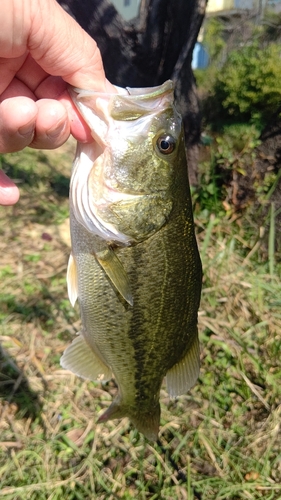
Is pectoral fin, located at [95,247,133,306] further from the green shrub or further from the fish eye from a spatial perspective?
the green shrub

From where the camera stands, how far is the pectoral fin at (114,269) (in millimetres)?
1480

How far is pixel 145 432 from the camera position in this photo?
1791mm

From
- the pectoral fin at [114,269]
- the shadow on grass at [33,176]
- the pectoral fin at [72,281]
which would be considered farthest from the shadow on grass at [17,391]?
the shadow on grass at [33,176]

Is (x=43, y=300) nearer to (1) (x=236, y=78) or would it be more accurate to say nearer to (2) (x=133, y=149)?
(2) (x=133, y=149)

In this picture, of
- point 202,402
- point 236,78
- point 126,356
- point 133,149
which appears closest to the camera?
point 133,149

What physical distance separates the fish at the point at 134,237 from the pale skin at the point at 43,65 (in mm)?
66

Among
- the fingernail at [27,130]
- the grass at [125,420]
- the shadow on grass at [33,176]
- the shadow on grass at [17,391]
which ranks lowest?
the shadow on grass at [33,176]

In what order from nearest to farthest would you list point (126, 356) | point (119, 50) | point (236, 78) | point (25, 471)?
point (126, 356) < point (25, 471) < point (119, 50) < point (236, 78)

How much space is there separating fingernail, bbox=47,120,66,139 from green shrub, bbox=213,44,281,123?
501cm

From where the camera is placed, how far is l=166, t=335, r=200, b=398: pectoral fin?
174 cm

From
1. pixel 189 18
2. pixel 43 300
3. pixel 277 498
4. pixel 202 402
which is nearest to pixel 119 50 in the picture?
pixel 189 18

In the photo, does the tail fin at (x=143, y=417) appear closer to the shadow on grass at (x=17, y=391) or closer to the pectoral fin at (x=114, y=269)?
the pectoral fin at (x=114, y=269)

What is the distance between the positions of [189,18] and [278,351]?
9.82 ft

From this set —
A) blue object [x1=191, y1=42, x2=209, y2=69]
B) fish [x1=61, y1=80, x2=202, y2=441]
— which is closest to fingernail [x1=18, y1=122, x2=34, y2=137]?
fish [x1=61, y1=80, x2=202, y2=441]
